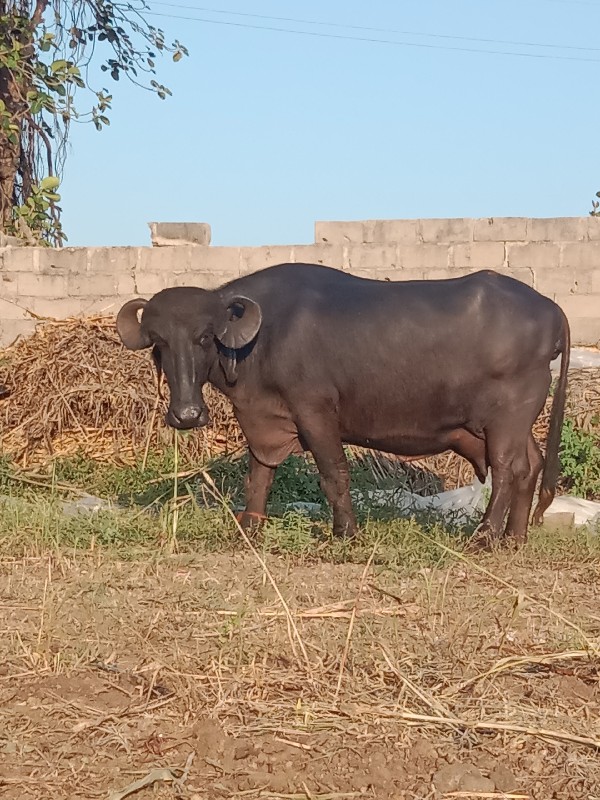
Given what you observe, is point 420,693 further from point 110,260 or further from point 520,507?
point 110,260

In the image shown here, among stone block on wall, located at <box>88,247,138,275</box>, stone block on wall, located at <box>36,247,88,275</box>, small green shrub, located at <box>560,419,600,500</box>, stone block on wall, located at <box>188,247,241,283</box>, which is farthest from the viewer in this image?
stone block on wall, located at <box>36,247,88,275</box>

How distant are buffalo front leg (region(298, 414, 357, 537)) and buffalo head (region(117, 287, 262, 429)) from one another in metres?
0.53

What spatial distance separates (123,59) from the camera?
14984 millimetres

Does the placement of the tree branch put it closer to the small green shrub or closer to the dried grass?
the dried grass

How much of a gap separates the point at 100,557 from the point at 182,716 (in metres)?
2.31

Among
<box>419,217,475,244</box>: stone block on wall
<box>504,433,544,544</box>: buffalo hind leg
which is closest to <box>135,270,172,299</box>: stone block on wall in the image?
<box>419,217,475,244</box>: stone block on wall

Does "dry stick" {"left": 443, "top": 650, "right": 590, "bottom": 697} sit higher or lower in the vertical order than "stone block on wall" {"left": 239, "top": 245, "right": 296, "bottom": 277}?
lower

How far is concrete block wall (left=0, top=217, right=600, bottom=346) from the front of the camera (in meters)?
10.1

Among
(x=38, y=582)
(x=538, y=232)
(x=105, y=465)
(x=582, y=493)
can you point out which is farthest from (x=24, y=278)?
(x=38, y=582)

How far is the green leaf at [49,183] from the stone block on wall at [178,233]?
3190 millimetres

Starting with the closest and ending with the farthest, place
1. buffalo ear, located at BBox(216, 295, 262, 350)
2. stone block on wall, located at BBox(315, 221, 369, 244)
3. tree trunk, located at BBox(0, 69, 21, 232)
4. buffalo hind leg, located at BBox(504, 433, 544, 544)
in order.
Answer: buffalo ear, located at BBox(216, 295, 262, 350) → buffalo hind leg, located at BBox(504, 433, 544, 544) → stone block on wall, located at BBox(315, 221, 369, 244) → tree trunk, located at BBox(0, 69, 21, 232)

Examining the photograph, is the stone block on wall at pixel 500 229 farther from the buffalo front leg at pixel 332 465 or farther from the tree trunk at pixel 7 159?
the tree trunk at pixel 7 159

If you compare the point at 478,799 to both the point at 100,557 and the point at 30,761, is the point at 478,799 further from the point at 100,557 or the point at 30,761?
the point at 100,557

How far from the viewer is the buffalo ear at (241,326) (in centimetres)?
624
